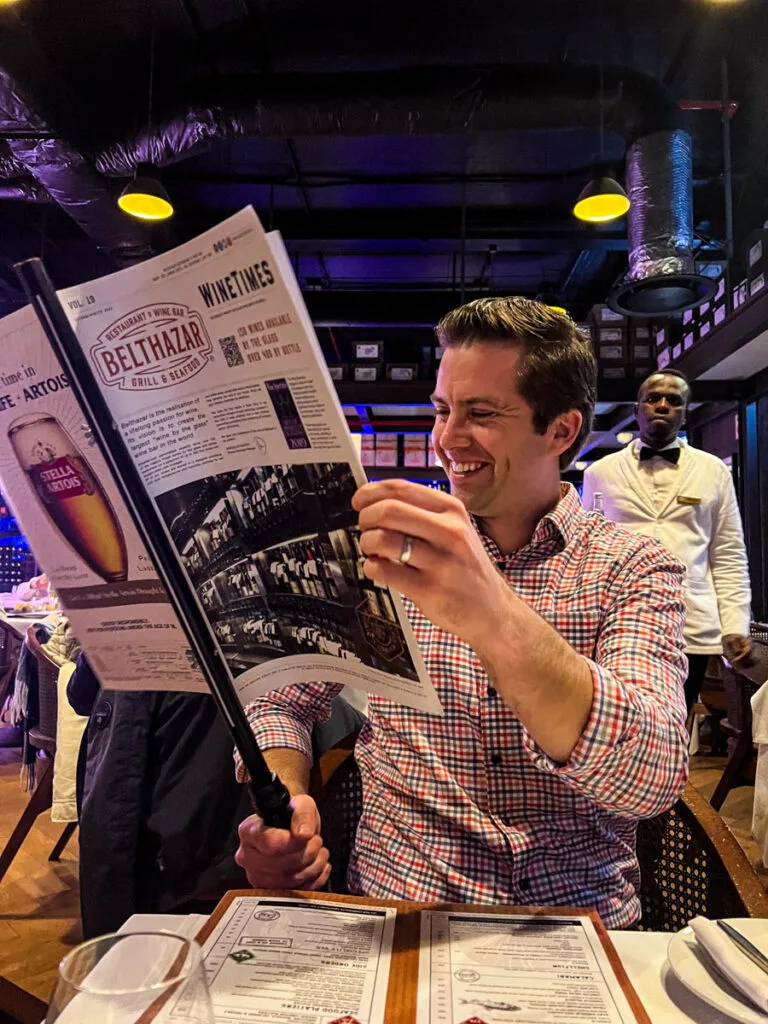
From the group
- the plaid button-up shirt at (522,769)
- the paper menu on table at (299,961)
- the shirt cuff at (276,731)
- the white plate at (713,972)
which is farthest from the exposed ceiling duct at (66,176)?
the white plate at (713,972)

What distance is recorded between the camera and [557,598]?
100cm

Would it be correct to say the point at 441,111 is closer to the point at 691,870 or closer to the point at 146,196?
the point at 146,196

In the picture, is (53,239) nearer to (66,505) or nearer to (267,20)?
(267,20)

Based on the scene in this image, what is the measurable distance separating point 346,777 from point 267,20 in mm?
4279

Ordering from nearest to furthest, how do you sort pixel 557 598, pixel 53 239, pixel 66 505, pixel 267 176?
pixel 66 505, pixel 557 598, pixel 267 176, pixel 53 239

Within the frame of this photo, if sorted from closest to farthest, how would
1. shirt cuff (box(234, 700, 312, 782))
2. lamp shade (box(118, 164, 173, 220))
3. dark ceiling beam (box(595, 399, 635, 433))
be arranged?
shirt cuff (box(234, 700, 312, 782))
lamp shade (box(118, 164, 173, 220))
dark ceiling beam (box(595, 399, 635, 433))

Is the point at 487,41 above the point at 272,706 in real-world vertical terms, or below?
above

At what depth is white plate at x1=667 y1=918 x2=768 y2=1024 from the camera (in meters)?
0.54

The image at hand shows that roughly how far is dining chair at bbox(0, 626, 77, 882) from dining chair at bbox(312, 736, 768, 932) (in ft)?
5.76

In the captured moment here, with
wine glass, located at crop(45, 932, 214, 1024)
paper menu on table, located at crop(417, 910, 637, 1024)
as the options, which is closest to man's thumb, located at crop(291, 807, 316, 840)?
paper menu on table, located at crop(417, 910, 637, 1024)

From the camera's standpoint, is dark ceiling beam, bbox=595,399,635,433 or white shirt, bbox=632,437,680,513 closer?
white shirt, bbox=632,437,680,513

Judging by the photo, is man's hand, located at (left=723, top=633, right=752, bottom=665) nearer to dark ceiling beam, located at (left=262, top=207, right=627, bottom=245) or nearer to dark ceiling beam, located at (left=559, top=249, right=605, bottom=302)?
dark ceiling beam, located at (left=262, top=207, right=627, bottom=245)

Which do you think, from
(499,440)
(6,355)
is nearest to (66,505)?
(6,355)

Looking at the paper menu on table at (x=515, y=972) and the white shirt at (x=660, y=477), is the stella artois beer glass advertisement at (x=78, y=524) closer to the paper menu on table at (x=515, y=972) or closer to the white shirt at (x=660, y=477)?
the paper menu on table at (x=515, y=972)
